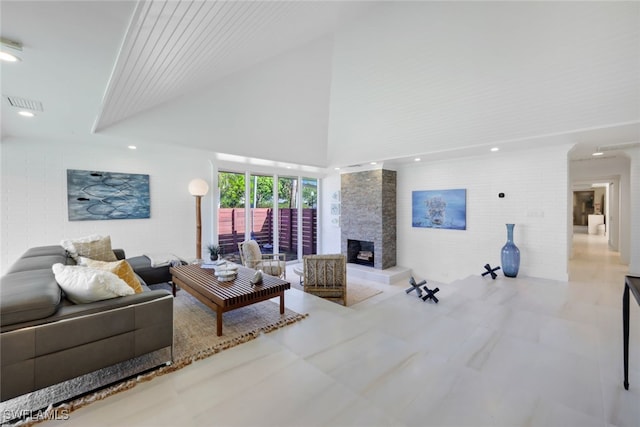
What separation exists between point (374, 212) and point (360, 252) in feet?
4.39

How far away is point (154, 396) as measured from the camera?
186cm

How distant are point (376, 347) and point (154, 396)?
1882 mm

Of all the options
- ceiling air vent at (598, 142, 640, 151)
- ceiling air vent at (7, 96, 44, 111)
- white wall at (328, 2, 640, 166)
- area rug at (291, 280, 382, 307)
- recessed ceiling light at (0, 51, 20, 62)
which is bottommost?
area rug at (291, 280, 382, 307)

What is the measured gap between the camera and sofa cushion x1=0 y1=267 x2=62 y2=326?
1608 mm

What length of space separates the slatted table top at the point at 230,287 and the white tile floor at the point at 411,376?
482 mm

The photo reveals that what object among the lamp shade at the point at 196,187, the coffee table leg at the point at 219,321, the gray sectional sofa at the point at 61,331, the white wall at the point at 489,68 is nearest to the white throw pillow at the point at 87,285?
the gray sectional sofa at the point at 61,331

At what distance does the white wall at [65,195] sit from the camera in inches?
156

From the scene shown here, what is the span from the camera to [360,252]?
24.0ft

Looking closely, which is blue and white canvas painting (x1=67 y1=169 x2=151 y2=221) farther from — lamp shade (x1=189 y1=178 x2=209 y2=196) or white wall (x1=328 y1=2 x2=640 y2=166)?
white wall (x1=328 y1=2 x2=640 y2=166)

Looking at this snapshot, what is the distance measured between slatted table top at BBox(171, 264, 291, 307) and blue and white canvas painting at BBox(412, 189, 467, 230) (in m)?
4.41

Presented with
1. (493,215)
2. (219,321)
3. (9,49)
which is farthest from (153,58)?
(493,215)

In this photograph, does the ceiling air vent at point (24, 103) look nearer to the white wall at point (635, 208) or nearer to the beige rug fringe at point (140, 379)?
the beige rug fringe at point (140, 379)

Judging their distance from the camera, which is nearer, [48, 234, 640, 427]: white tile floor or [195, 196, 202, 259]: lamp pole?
[48, 234, 640, 427]: white tile floor

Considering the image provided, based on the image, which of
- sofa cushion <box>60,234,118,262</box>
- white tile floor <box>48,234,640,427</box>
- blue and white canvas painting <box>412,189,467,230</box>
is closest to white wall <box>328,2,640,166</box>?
blue and white canvas painting <box>412,189,467,230</box>
